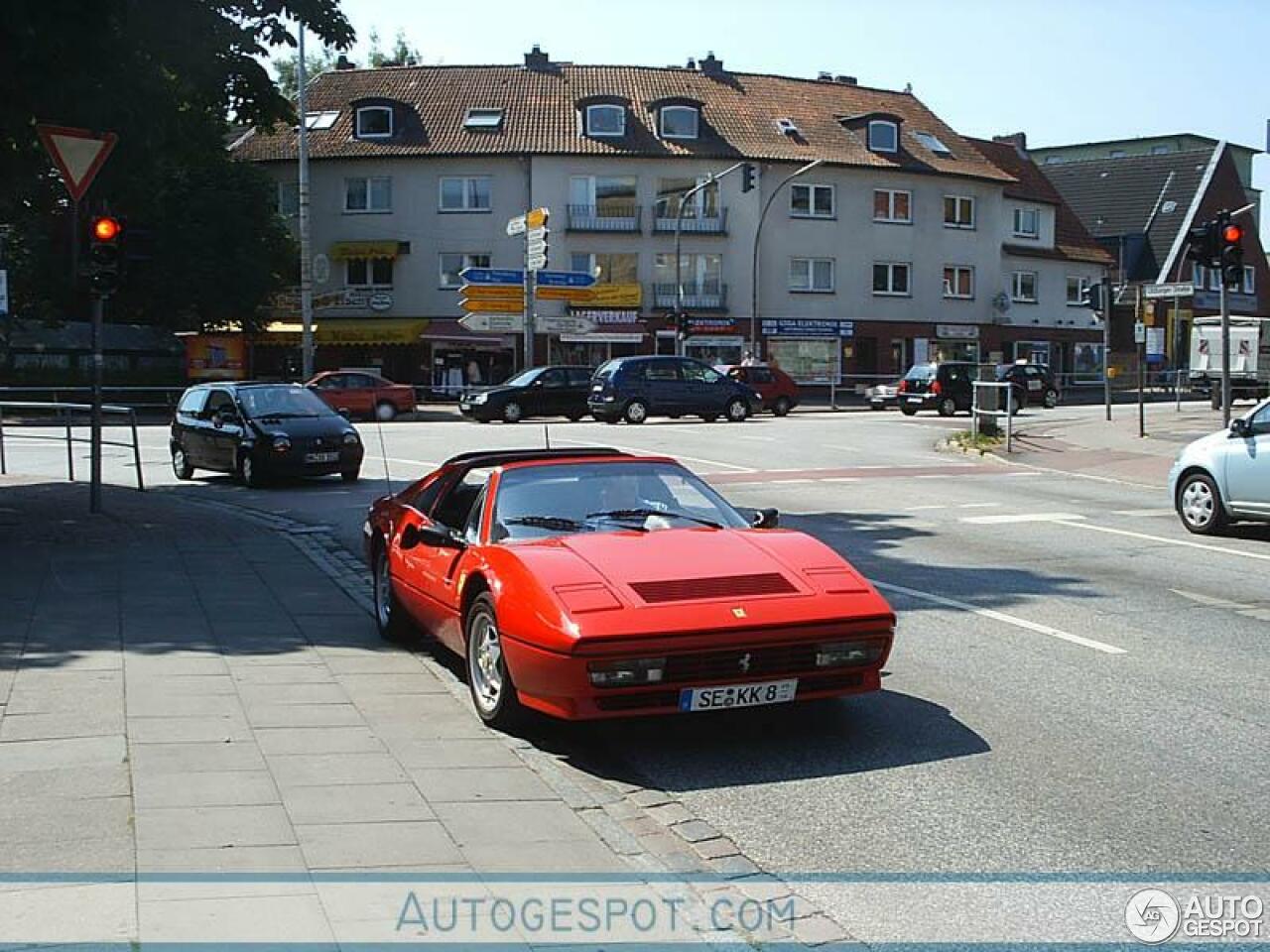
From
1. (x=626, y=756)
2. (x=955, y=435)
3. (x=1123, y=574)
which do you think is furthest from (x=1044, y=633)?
(x=955, y=435)

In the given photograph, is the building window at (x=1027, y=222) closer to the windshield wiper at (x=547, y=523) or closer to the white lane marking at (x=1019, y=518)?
the white lane marking at (x=1019, y=518)

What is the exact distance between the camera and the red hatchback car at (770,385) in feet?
143

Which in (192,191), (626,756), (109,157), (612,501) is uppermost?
(192,191)

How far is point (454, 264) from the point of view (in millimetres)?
56250

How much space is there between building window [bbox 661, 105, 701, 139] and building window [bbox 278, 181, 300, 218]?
14491 millimetres

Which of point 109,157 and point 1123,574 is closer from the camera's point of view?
point 1123,574

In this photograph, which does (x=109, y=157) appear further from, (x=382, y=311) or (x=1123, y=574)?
(x=382, y=311)

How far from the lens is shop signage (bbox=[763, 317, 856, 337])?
57.1 meters

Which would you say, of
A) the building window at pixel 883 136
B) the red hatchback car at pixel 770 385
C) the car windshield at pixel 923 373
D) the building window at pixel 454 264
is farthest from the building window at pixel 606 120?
the car windshield at pixel 923 373

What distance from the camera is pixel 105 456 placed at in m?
27.0

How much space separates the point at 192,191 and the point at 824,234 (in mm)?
23867

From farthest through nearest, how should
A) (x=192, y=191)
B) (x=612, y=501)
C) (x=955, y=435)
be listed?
1. (x=192, y=191)
2. (x=955, y=435)
3. (x=612, y=501)

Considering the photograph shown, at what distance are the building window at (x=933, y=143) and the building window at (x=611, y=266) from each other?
47.3 ft

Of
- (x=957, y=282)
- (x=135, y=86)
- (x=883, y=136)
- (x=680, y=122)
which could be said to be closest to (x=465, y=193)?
(x=680, y=122)
